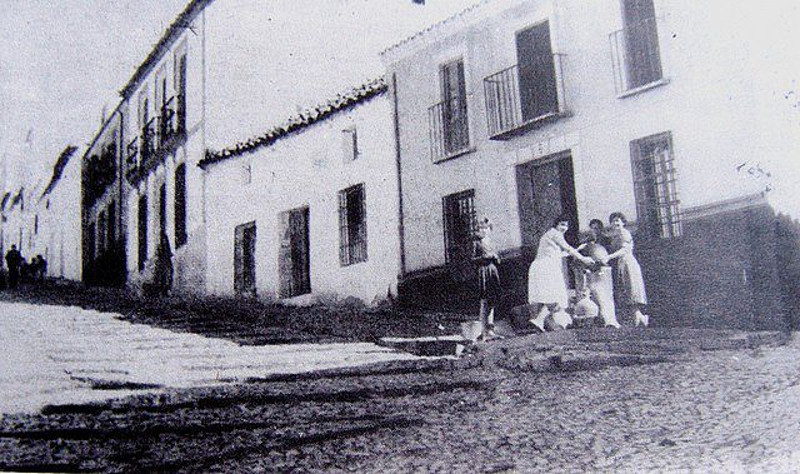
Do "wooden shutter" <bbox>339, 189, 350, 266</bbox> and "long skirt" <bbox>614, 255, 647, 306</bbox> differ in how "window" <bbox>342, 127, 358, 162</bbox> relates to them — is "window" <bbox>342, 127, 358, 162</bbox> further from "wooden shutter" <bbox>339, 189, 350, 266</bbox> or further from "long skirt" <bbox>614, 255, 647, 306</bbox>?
"long skirt" <bbox>614, 255, 647, 306</bbox>

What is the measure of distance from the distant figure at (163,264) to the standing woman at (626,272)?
147cm

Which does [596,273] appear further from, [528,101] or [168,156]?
[168,156]

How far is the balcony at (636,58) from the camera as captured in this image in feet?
8.43

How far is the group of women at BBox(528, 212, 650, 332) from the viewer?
2543 millimetres

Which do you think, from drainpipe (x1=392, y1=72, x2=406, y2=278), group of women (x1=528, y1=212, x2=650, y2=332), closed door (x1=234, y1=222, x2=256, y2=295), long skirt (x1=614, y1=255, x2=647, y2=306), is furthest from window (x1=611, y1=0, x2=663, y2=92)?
closed door (x1=234, y1=222, x2=256, y2=295)

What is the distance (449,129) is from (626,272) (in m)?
0.77

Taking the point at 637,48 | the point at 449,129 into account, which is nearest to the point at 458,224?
the point at 449,129

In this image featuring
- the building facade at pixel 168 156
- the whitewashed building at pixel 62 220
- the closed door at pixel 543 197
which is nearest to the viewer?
the closed door at pixel 543 197

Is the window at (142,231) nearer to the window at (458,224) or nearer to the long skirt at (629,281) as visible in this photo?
the window at (458,224)

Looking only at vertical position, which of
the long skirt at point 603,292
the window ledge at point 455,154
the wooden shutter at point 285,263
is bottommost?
the long skirt at point 603,292

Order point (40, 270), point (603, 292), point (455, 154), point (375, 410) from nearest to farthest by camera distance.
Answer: point (375, 410)
point (603, 292)
point (40, 270)
point (455, 154)

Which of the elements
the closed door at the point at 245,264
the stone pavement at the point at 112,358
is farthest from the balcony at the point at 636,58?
the closed door at the point at 245,264

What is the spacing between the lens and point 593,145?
2.64 meters

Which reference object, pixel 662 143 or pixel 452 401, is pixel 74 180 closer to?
pixel 452 401
